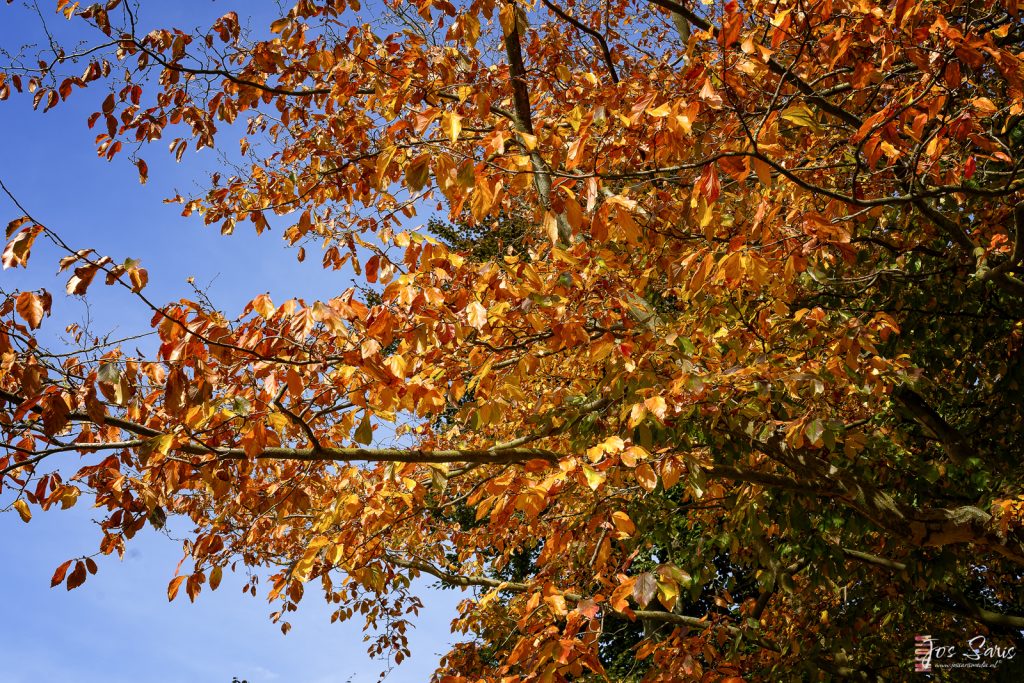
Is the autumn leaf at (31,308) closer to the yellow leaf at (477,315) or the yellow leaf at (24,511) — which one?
the yellow leaf at (24,511)

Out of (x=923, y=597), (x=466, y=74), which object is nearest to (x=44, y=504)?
(x=466, y=74)

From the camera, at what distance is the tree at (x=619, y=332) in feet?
12.5

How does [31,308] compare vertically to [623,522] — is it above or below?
above

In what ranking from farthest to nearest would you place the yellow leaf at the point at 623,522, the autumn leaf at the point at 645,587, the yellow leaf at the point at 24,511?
the yellow leaf at the point at 24,511 < the yellow leaf at the point at 623,522 < the autumn leaf at the point at 645,587

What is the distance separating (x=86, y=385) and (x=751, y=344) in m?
4.35

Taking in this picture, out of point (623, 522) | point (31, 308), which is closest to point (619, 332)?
point (623, 522)

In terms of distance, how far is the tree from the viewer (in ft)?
12.5

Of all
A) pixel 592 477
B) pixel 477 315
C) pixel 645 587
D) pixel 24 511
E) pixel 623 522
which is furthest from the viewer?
pixel 24 511

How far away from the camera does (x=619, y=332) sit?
15.5 feet

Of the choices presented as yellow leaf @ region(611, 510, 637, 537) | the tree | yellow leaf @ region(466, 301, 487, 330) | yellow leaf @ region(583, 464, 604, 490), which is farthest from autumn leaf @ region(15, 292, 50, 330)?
yellow leaf @ region(611, 510, 637, 537)

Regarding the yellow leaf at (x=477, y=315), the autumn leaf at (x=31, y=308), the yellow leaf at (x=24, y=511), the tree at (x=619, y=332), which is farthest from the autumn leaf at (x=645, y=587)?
the yellow leaf at (x=24, y=511)

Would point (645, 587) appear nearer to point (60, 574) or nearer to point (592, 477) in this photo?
point (592, 477)

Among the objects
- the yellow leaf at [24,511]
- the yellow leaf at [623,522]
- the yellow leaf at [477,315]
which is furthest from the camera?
the yellow leaf at [24,511]

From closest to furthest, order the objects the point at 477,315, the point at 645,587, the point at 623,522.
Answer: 1. the point at 645,587
2. the point at 477,315
3. the point at 623,522
